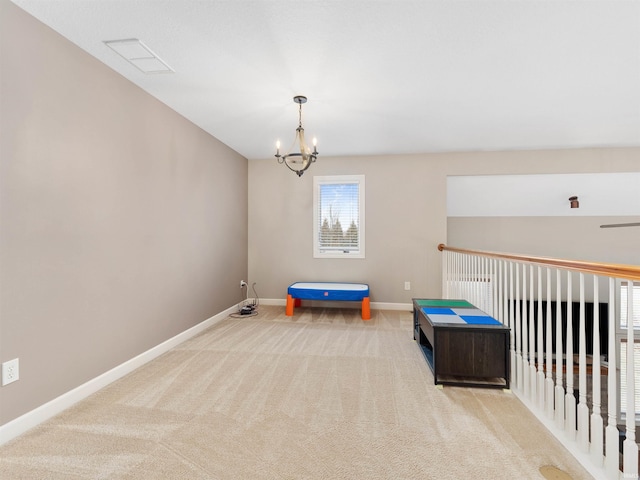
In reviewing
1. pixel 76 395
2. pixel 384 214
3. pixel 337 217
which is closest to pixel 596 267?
pixel 76 395

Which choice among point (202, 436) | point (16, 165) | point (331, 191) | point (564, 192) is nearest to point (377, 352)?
point (202, 436)

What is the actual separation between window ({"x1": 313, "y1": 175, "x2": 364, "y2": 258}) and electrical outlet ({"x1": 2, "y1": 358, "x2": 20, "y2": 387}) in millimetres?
3555

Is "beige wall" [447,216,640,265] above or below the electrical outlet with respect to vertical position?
above

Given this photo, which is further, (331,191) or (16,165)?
(331,191)

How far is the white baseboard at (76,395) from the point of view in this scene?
1.71 m

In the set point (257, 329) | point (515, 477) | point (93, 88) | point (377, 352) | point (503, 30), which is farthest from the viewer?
point (257, 329)

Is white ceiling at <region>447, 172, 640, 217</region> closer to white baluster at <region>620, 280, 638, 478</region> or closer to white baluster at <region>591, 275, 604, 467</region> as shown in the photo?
white baluster at <region>591, 275, 604, 467</region>

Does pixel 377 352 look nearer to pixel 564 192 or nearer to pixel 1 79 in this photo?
pixel 1 79

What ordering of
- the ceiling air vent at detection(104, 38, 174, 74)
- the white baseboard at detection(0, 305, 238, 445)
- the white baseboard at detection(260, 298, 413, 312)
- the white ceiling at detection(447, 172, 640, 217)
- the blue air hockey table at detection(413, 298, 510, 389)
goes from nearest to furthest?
the white baseboard at detection(0, 305, 238, 445) → the ceiling air vent at detection(104, 38, 174, 74) → the blue air hockey table at detection(413, 298, 510, 389) → the white ceiling at detection(447, 172, 640, 217) → the white baseboard at detection(260, 298, 413, 312)

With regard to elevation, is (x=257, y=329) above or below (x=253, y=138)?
below

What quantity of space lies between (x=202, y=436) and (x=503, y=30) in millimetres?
2988

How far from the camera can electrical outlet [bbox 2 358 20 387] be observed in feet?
5.48

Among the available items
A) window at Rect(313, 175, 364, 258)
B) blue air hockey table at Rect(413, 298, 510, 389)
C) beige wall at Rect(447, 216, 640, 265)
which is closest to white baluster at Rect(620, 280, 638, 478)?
blue air hockey table at Rect(413, 298, 510, 389)

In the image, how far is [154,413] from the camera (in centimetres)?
194
